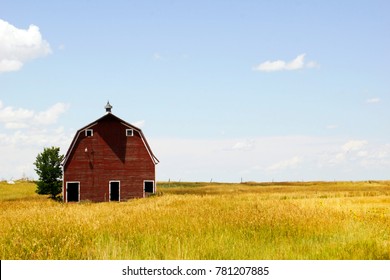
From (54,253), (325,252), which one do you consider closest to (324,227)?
(325,252)

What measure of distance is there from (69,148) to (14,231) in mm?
31852

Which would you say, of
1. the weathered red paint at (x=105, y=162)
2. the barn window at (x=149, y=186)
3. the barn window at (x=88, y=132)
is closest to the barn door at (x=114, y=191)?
the weathered red paint at (x=105, y=162)

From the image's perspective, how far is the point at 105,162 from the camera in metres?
40.8

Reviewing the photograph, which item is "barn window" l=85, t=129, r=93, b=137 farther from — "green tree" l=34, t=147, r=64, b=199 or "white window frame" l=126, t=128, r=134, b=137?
"green tree" l=34, t=147, r=64, b=199

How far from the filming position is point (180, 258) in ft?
26.0

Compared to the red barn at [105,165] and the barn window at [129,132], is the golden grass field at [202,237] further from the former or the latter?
the barn window at [129,132]

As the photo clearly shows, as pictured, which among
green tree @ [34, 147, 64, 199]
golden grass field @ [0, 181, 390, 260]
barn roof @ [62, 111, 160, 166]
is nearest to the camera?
golden grass field @ [0, 181, 390, 260]

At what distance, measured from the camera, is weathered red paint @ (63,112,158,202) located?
40.7 metres

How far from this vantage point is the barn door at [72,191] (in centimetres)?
4066

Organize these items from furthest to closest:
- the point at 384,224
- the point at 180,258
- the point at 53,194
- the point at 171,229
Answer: the point at 53,194 → the point at 384,224 → the point at 171,229 → the point at 180,258

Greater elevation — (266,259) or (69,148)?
(69,148)

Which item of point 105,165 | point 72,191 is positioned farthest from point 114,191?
point 72,191

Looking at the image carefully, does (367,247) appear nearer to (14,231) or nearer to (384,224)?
(384,224)

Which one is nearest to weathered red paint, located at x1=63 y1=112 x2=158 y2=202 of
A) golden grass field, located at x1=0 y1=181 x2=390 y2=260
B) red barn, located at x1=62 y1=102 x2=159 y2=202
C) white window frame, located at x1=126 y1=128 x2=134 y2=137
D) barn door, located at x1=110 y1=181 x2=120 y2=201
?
red barn, located at x1=62 y1=102 x2=159 y2=202
